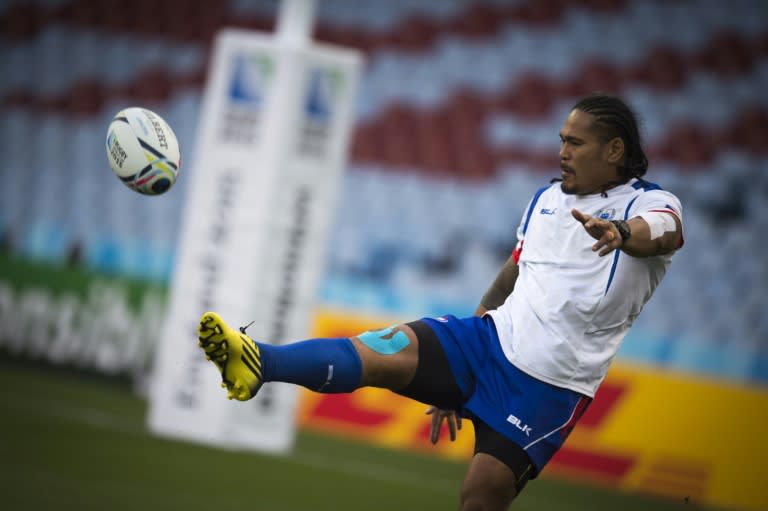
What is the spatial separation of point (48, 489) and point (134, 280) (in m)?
5.89

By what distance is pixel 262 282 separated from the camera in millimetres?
8117

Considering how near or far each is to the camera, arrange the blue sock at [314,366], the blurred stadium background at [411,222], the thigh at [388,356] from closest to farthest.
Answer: the blue sock at [314,366], the thigh at [388,356], the blurred stadium background at [411,222]

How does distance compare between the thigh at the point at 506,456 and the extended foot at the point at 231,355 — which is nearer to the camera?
the extended foot at the point at 231,355

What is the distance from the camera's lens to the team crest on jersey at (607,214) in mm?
3592

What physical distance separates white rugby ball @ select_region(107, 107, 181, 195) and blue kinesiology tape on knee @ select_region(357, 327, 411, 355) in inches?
36.7

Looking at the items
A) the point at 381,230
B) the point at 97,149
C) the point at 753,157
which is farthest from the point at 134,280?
the point at 753,157

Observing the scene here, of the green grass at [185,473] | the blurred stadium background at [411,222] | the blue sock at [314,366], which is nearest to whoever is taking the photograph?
the blue sock at [314,366]

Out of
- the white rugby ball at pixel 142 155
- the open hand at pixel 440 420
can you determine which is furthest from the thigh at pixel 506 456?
the white rugby ball at pixel 142 155

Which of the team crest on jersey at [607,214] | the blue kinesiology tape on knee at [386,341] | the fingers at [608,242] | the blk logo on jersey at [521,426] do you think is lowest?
the blk logo on jersey at [521,426]

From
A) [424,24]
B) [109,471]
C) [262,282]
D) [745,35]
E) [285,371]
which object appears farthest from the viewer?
[424,24]

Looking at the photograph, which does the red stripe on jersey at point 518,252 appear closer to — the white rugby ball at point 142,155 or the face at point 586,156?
the face at point 586,156

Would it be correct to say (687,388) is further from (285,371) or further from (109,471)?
(285,371)

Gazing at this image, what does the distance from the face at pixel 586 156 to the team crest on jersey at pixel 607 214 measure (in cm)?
10

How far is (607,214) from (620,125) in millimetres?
310
